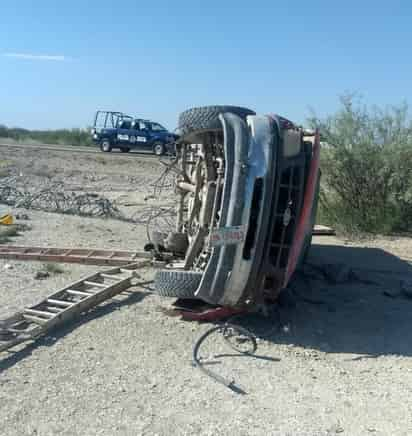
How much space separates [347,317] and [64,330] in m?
2.86

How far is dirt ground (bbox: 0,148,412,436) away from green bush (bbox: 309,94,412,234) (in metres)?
3.76

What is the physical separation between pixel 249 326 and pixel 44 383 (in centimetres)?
209

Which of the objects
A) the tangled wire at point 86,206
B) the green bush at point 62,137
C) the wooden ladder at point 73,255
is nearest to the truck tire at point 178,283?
the wooden ladder at point 73,255

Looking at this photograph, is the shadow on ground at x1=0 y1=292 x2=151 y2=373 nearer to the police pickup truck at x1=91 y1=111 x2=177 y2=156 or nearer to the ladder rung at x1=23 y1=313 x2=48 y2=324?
the ladder rung at x1=23 y1=313 x2=48 y2=324

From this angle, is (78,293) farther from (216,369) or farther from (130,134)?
(130,134)

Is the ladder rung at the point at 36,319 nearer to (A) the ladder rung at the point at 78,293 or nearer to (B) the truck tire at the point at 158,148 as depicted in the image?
(A) the ladder rung at the point at 78,293

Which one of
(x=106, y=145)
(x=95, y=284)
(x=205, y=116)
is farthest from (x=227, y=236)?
(x=106, y=145)

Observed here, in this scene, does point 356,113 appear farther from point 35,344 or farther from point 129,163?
point 129,163

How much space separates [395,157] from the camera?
10719mm

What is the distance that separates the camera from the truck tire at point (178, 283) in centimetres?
534

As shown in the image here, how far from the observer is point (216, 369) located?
463 cm

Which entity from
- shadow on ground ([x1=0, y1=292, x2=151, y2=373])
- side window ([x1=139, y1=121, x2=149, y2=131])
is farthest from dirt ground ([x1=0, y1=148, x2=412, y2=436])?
side window ([x1=139, y1=121, x2=149, y2=131])

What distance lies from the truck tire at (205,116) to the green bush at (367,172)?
19.8 ft

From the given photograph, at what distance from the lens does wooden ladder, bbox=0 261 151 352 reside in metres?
5.09
